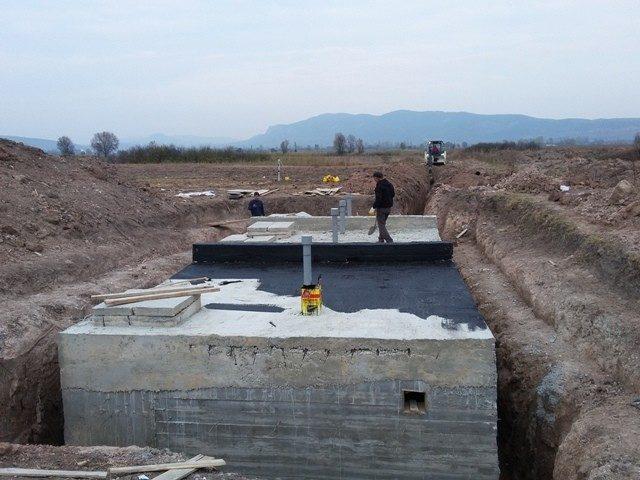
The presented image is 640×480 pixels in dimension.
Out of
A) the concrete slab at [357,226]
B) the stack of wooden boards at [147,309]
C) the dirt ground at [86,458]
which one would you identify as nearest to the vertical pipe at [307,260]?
the stack of wooden boards at [147,309]

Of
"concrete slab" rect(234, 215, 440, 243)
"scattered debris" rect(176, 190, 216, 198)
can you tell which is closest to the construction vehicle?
"scattered debris" rect(176, 190, 216, 198)

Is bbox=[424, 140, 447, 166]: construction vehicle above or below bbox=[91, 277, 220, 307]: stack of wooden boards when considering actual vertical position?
above

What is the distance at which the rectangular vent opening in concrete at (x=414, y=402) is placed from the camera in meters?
6.68

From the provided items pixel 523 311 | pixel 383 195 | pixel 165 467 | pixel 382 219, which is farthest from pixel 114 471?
pixel 382 219

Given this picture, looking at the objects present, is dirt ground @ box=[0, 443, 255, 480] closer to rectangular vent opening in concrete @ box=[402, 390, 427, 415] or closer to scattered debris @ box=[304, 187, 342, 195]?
rectangular vent opening in concrete @ box=[402, 390, 427, 415]

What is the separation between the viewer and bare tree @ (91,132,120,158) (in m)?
70.5

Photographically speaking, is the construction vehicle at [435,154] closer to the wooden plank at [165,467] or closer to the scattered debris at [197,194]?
the scattered debris at [197,194]

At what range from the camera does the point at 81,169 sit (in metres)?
19.0

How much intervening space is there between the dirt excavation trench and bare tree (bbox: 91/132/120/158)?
56866 millimetres

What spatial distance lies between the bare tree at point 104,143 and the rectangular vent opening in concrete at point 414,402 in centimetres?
6780

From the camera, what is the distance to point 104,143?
7106 cm

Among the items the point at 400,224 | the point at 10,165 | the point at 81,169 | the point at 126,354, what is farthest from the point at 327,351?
the point at 81,169

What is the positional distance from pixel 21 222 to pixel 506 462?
1081 cm

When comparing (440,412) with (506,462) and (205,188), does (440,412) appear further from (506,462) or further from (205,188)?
(205,188)
